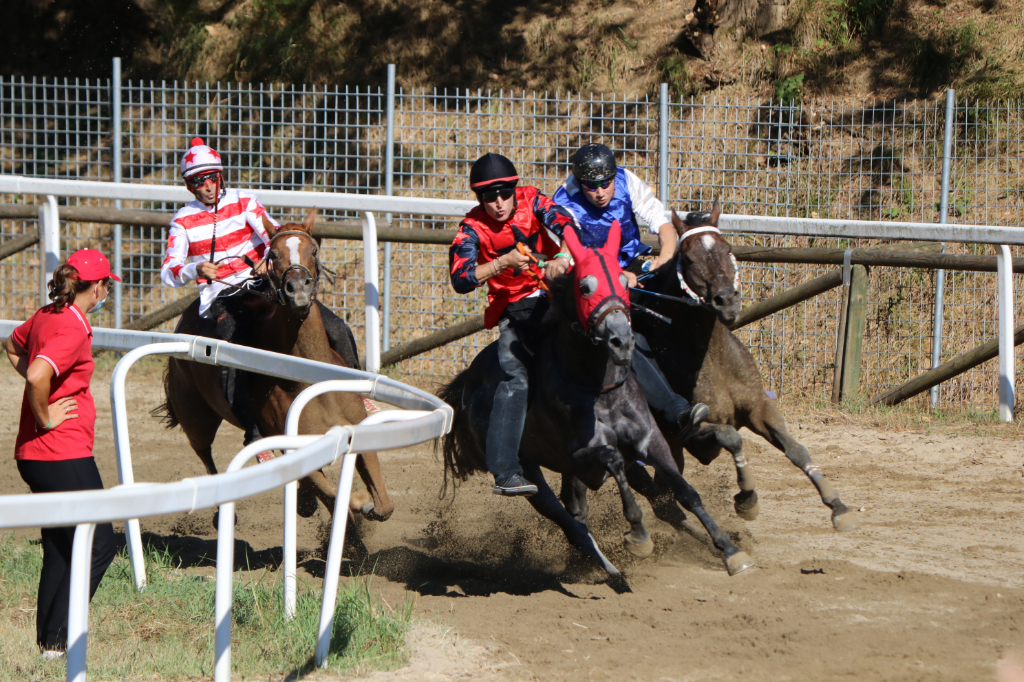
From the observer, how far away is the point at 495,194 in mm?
5359

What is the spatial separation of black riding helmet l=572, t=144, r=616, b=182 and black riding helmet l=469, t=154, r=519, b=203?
362 millimetres

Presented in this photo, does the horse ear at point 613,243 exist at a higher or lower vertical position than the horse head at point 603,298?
higher

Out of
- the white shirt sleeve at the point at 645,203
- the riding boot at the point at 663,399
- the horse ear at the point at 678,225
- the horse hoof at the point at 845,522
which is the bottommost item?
the horse hoof at the point at 845,522

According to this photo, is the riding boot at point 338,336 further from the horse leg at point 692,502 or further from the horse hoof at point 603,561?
the horse leg at point 692,502

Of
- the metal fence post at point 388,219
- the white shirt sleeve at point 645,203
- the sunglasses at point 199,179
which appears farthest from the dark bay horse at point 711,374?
the metal fence post at point 388,219

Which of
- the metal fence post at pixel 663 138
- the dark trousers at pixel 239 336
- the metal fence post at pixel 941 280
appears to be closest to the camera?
the dark trousers at pixel 239 336

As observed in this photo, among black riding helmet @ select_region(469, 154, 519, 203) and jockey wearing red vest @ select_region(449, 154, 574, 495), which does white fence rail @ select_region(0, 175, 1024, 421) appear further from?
black riding helmet @ select_region(469, 154, 519, 203)

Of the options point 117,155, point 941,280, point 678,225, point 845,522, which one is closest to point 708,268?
point 678,225

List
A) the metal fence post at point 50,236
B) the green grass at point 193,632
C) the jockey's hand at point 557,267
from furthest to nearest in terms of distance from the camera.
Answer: the metal fence post at point 50,236
the jockey's hand at point 557,267
the green grass at point 193,632

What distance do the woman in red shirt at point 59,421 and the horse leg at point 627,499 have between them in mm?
2278

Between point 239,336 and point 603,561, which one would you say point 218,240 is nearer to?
point 239,336

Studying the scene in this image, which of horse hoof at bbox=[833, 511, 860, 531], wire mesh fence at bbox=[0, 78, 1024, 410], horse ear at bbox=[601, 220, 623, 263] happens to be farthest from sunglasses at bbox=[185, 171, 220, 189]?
horse hoof at bbox=[833, 511, 860, 531]

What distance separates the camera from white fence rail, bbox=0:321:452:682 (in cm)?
237

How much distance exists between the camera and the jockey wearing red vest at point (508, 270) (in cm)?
524
